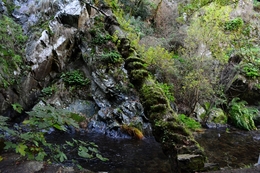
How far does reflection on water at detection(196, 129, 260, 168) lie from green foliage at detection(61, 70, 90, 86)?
641cm

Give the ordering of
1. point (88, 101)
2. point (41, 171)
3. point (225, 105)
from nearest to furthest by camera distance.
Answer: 1. point (41, 171)
2. point (88, 101)
3. point (225, 105)

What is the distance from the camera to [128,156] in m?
6.74

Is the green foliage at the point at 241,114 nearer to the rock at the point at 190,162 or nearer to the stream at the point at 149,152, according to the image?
the stream at the point at 149,152

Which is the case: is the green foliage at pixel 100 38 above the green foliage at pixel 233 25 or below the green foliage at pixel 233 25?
above

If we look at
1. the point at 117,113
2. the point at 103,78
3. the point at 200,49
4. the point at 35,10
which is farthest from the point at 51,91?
the point at 200,49

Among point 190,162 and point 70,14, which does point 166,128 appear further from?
point 70,14

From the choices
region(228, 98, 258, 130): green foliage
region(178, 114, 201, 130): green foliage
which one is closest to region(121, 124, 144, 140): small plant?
region(178, 114, 201, 130): green foliage

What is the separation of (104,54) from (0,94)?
17.1ft

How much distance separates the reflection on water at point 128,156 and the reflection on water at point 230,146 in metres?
1.87

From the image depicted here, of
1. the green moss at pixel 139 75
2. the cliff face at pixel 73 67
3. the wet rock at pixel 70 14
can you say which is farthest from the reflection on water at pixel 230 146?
the wet rock at pixel 70 14

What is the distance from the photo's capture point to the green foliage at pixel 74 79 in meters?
11.1

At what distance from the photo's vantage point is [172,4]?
775 inches

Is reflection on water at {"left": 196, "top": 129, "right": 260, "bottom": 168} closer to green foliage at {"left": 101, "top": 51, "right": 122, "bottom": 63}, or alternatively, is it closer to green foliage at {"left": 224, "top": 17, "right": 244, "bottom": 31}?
green foliage at {"left": 224, "top": 17, "right": 244, "bottom": 31}

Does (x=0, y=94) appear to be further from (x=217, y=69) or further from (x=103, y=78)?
(x=217, y=69)
